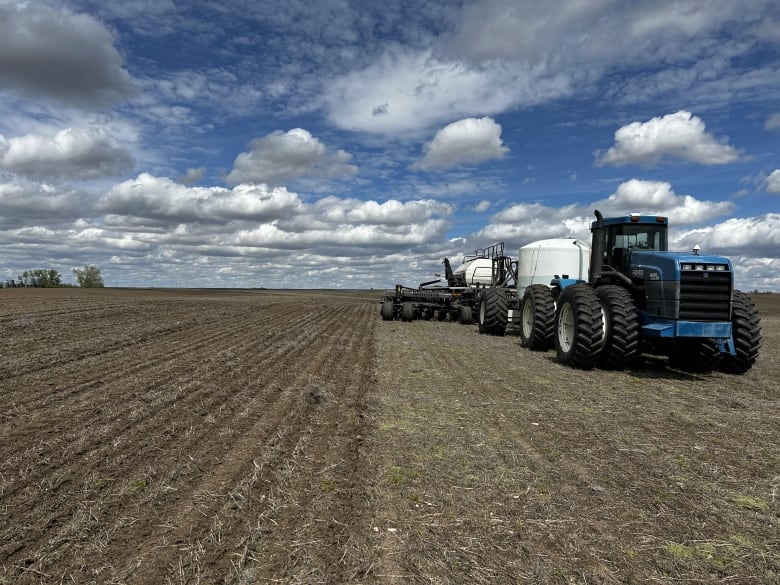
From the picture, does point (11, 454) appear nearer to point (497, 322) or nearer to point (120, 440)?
point (120, 440)

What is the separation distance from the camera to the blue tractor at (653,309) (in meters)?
9.20

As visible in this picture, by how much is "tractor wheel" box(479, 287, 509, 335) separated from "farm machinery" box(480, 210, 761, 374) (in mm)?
5047

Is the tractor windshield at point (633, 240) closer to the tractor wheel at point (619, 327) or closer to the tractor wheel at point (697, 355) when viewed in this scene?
the tractor wheel at point (619, 327)

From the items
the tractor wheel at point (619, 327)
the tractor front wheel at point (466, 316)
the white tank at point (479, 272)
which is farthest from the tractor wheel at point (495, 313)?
the white tank at point (479, 272)

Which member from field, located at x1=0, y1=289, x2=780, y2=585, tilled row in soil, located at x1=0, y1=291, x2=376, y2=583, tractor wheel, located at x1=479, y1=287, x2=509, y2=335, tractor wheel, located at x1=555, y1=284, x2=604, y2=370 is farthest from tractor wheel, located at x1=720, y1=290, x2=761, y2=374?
tractor wheel, located at x1=479, y1=287, x2=509, y2=335

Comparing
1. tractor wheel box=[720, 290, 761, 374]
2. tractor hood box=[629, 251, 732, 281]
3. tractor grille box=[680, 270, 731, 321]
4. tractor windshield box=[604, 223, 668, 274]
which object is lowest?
tractor wheel box=[720, 290, 761, 374]

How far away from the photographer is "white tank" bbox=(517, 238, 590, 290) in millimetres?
16578

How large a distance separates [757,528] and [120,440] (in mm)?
5408

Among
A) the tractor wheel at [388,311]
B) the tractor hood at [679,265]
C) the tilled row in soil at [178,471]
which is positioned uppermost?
the tractor hood at [679,265]

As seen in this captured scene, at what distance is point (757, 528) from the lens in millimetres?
3639

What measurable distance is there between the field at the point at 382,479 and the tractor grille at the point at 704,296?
118 centimetres

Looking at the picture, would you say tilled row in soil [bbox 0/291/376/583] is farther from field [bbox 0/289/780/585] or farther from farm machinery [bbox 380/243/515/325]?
farm machinery [bbox 380/243/515/325]

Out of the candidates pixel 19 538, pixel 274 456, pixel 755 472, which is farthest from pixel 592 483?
pixel 19 538

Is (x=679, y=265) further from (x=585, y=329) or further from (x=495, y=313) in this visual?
(x=495, y=313)
